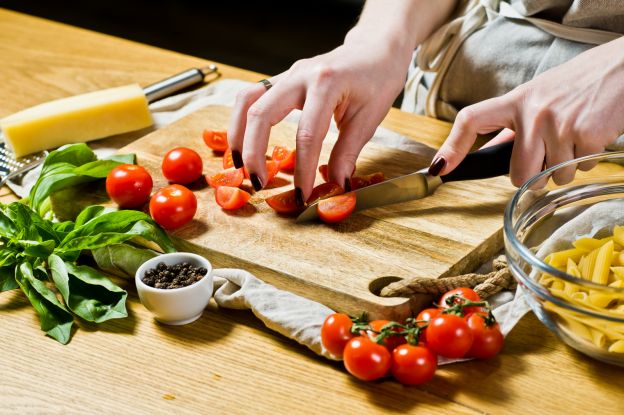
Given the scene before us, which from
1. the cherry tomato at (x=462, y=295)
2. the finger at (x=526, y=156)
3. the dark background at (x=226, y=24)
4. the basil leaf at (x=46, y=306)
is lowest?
the dark background at (x=226, y=24)

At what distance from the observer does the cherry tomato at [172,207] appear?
147 centimetres

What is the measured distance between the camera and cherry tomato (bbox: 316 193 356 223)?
1484 mm

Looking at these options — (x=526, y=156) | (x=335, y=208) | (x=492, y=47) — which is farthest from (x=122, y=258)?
(x=492, y=47)

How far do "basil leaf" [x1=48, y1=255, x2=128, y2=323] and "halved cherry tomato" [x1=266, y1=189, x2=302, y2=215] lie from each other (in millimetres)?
369

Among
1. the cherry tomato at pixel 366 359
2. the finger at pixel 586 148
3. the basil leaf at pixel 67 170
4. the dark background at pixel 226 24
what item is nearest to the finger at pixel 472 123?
the finger at pixel 586 148

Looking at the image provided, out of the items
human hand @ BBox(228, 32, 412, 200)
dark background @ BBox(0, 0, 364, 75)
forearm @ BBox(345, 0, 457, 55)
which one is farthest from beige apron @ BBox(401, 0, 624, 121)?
dark background @ BBox(0, 0, 364, 75)

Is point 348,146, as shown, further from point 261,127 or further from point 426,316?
point 426,316

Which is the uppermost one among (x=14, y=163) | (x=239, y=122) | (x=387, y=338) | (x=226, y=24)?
(x=239, y=122)

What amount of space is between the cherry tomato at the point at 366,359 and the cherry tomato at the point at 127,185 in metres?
0.63

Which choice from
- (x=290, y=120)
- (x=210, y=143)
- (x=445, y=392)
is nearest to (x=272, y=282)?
(x=445, y=392)

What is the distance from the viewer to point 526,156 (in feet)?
4.72

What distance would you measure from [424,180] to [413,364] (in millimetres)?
527

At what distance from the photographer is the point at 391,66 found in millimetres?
1692

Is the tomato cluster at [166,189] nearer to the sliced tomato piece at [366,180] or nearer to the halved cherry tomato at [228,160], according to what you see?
the halved cherry tomato at [228,160]
